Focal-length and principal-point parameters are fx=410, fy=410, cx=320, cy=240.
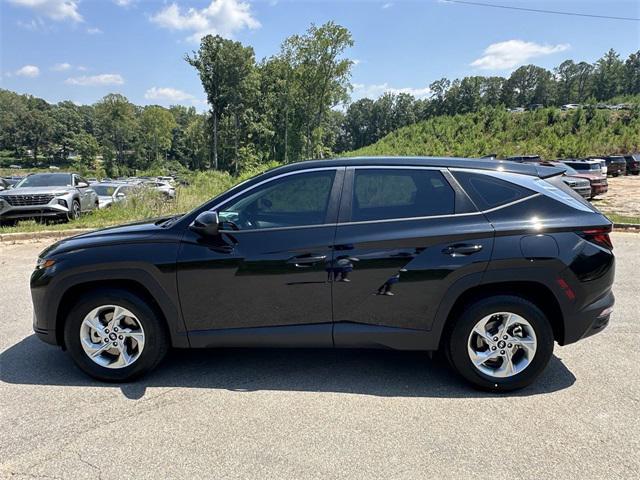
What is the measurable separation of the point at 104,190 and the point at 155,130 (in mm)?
73487

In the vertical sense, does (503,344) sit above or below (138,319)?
below

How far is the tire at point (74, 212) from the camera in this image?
11531mm

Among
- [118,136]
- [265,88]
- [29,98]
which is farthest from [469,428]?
[29,98]

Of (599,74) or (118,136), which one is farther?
(599,74)

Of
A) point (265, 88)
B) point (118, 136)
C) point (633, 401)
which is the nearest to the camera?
point (633, 401)

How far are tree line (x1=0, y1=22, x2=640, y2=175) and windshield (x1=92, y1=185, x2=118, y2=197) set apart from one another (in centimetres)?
3065

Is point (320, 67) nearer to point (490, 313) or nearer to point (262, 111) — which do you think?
point (262, 111)

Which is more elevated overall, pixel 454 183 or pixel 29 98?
pixel 29 98

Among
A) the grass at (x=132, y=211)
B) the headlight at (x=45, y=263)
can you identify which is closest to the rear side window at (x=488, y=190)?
the headlight at (x=45, y=263)

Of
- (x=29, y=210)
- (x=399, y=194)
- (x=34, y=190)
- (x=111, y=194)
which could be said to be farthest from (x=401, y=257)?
(x=111, y=194)

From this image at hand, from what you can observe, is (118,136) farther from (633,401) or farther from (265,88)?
(633,401)

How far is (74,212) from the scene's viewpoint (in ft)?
38.5

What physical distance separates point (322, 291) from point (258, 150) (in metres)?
61.9

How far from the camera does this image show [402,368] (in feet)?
11.6
